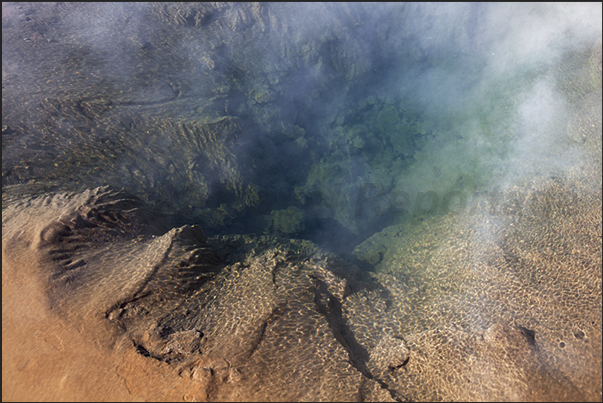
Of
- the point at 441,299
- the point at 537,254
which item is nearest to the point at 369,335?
the point at 441,299

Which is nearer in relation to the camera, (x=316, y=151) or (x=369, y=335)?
(x=369, y=335)

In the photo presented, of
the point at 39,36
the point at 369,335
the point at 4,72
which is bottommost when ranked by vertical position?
the point at 369,335

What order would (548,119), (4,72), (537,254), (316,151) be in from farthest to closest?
(316,151) → (4,72) → (548,119) → (537,254)

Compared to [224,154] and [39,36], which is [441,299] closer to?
[224,154]

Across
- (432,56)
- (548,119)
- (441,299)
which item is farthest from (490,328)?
(432,56)

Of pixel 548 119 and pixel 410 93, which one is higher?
pixel 410 93

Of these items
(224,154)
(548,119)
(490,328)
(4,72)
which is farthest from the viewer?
(224,154)

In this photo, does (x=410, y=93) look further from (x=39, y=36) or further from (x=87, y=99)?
(x=39, y=36)
